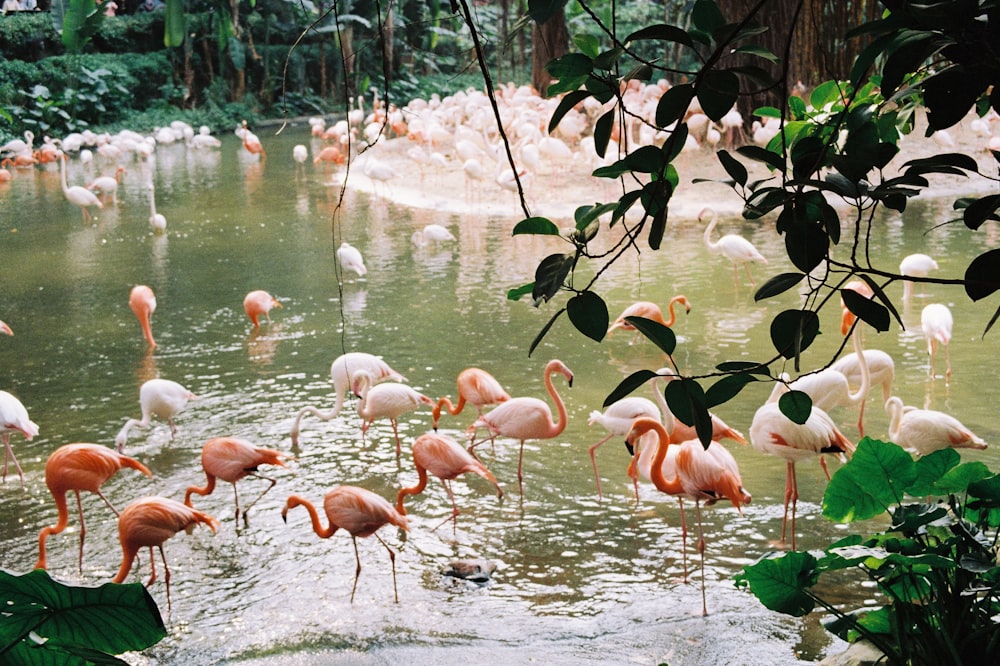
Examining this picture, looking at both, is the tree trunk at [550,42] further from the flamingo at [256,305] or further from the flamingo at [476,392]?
the flamingo at [476,392]

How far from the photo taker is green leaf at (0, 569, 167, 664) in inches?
42.2

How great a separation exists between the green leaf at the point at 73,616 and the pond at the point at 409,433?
418 mm

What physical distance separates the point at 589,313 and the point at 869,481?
1.14 m

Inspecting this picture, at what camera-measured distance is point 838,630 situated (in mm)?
1991

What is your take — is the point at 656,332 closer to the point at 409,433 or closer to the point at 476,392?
the point at 476,392

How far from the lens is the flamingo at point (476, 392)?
4488 millimetres

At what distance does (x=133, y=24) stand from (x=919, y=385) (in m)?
20.5

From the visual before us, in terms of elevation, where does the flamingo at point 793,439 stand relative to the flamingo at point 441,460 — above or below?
above

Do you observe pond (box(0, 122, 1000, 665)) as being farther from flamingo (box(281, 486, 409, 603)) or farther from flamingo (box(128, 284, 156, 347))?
flamingo (box(281, 486, 409, 603))

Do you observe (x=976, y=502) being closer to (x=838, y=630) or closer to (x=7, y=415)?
(x=838, y=630)

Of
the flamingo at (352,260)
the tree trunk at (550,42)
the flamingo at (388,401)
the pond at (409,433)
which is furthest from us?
the tree trunk at (550,42)

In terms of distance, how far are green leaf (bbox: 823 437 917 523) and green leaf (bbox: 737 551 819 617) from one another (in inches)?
6.8

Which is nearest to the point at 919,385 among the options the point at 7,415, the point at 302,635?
the point at 302,635

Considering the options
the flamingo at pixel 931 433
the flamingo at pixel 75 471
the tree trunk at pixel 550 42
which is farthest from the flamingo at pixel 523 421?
the tree trunk at pixel 550 42
